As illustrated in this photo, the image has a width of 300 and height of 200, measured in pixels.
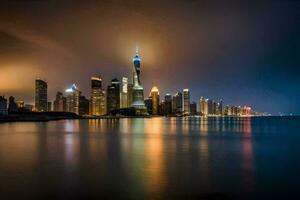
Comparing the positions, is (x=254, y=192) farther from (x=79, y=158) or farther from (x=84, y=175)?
(x=79, y=158)

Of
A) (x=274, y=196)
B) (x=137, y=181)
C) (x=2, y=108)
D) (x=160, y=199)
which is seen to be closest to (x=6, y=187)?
(x=137, y=181)

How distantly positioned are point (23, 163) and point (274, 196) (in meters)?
18.9

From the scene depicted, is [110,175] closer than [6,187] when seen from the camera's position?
No

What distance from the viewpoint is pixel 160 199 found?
613 inches

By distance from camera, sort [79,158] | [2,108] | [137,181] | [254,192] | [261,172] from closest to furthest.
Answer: [254,192] → [137,181] → [261,172] → [79,158] → [2,108]

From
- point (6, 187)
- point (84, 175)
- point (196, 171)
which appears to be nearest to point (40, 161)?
point (84, 175)

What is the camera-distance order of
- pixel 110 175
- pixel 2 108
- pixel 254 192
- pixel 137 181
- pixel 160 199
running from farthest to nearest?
pixel 2 108 < pixel 110 175 < pixel 137 181 < pixel 254 192 < pixel 160 199

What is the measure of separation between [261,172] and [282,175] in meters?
1.50

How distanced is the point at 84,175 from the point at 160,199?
7.68 metres

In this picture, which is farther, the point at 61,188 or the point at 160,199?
the point at 61,188

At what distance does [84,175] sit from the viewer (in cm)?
2169

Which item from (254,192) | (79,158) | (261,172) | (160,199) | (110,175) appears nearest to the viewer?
(160,199)

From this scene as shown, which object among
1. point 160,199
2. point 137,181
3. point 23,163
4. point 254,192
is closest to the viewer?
point 160,199

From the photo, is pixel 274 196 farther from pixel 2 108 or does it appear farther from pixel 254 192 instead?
pixel 2 108
